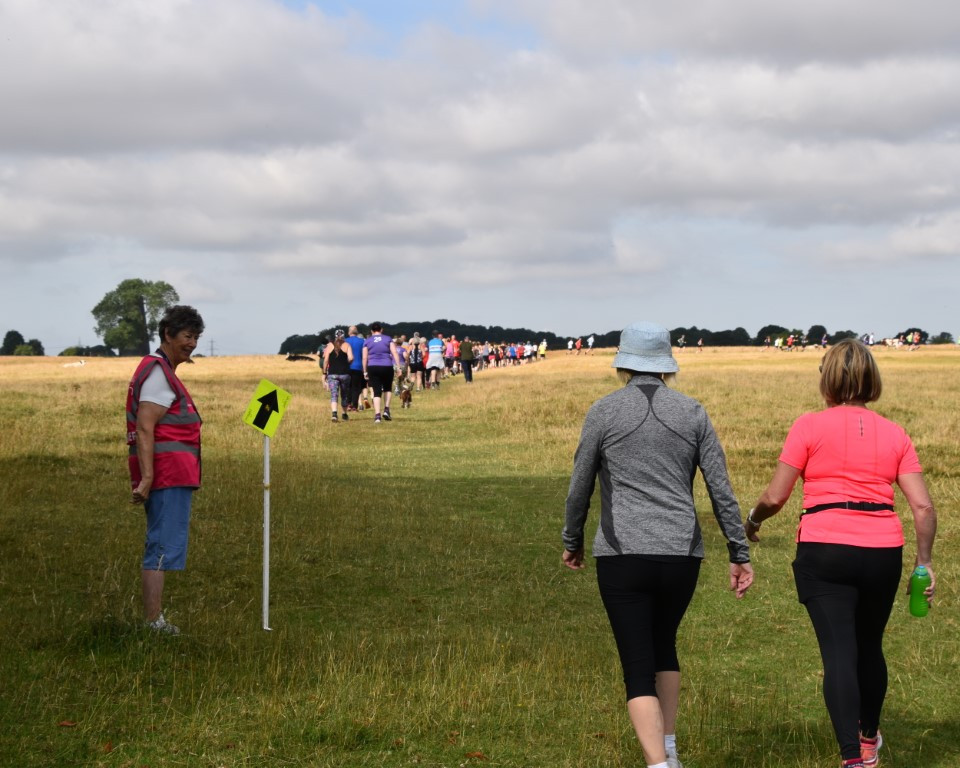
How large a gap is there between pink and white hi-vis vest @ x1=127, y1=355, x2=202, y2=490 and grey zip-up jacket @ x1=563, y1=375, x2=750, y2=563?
311 centimetres

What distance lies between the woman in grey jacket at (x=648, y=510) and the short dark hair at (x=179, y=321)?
3.28 meters

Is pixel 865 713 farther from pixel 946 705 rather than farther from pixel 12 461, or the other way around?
pixel 12 461

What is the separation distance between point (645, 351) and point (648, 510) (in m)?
0.64

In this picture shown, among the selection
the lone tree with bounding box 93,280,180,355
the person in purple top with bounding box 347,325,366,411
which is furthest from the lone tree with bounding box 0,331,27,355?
the person in purple top with bounding box 347,325,366,411

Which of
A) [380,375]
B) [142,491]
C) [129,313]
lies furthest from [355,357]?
[129,313]

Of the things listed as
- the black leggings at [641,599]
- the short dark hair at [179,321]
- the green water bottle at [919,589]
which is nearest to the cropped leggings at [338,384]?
the short dark hair at [179,321]

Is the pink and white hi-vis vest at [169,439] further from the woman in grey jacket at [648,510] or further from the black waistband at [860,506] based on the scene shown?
the black waistband at [860,506]

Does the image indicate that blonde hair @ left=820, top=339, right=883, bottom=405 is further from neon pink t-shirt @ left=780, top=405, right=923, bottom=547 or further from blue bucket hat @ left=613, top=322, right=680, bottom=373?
blue bucket hat @ left=613, top=322, right=680, bottom=373

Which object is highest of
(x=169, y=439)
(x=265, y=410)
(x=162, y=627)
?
(x=265, y=410)

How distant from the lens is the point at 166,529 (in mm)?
7105

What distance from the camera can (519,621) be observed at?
840 centimetres

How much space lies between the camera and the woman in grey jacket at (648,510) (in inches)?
183

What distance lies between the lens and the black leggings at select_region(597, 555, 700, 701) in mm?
4645

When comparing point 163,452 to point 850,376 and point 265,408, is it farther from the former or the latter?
point 850,376
